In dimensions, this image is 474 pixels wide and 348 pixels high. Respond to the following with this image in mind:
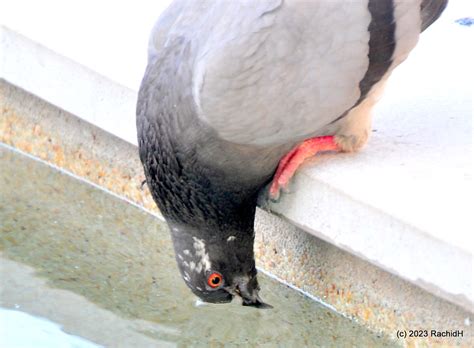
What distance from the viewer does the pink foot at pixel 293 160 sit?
153 inches

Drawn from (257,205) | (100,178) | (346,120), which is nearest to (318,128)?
(346,120)

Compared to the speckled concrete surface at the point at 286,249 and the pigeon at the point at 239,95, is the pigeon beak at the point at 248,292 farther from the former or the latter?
the speckled concrete surface at the point at 286,249

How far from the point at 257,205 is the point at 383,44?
77 centimetres

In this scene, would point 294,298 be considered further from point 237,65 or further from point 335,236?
point 237,65

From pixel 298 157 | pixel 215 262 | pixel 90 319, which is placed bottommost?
pixel 90 319

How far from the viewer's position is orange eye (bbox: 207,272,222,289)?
3.85 meters

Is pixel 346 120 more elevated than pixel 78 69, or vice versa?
pixel 346 120

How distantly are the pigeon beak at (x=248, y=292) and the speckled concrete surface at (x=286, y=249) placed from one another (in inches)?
14.2

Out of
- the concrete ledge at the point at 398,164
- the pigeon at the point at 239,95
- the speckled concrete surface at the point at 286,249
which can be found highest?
the pigeon at the point at 239,95

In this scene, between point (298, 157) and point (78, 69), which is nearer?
point (298, 157)

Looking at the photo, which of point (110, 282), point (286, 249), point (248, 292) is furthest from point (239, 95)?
point (110, 282)

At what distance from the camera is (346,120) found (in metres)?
3.88

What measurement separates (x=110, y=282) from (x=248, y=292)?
83cm

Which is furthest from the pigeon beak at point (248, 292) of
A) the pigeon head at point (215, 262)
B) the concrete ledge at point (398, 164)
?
the concrete ledge at point (398, 164)
